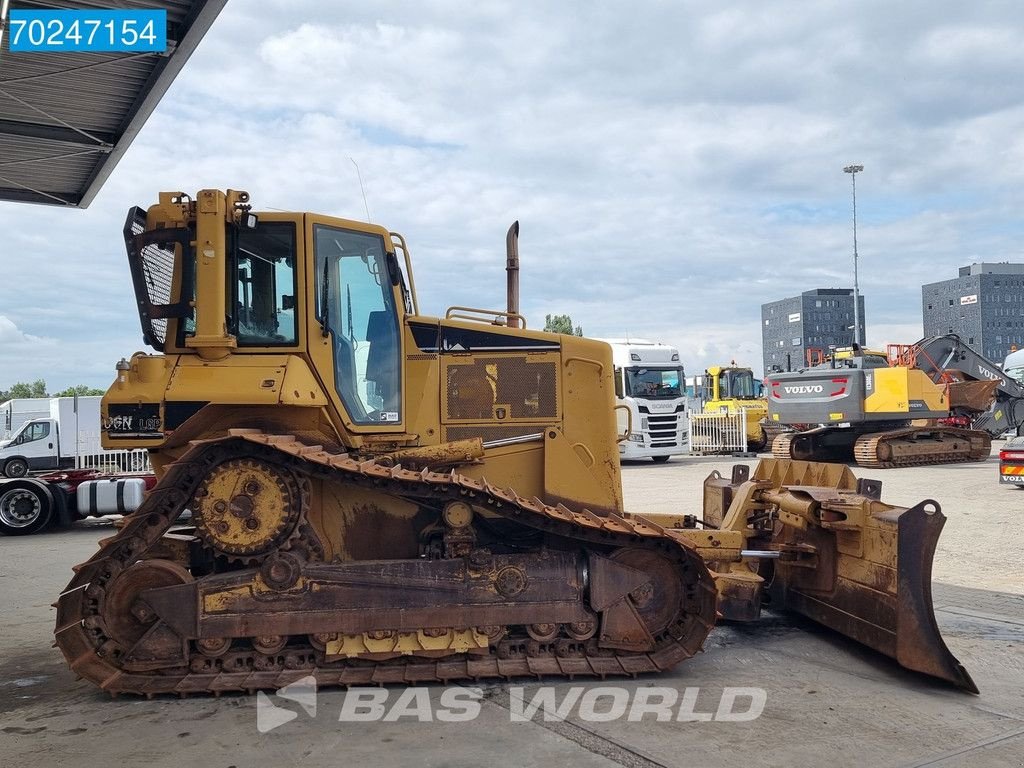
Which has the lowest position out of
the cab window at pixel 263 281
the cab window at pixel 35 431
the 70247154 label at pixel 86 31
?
the cab window at pixel 35 431

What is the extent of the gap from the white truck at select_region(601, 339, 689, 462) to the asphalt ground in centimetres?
1758

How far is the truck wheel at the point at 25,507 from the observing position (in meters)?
14.1

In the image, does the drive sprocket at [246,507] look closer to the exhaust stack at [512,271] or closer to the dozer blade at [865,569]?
the exhaust stack at [512,271]

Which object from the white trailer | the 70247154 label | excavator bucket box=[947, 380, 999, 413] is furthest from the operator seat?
the white trailer

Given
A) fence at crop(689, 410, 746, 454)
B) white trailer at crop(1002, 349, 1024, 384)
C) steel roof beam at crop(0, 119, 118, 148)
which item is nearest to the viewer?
steel roof beam at crop(0, 119, 118, 148)

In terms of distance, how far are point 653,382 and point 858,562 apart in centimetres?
1888

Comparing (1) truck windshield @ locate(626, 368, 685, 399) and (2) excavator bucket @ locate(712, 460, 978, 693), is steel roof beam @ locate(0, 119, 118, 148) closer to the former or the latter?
(2) excavator bucket @ locate(712, 460, 978, 693)

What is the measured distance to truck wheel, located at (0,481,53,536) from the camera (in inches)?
555

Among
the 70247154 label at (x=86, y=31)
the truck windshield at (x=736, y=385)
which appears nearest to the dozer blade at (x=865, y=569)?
the 70247154 label at (x=86, y=31)

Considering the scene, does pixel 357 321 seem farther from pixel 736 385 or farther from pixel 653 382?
pixel 736 385

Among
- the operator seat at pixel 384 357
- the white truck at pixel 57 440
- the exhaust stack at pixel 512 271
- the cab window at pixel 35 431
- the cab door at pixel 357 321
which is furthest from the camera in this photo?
the cab window at pixel 35 431

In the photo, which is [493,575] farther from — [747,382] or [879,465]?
[747,382]

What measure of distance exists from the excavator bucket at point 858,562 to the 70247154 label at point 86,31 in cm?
720

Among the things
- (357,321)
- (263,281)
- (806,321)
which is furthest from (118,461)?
(806,321)
